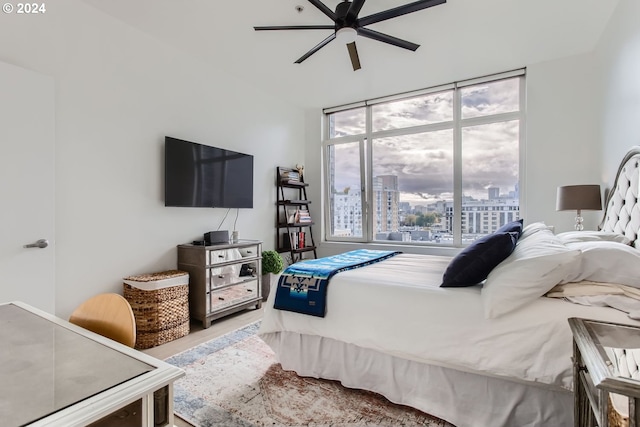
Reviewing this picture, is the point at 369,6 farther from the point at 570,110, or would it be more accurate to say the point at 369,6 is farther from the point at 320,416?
the point at 320,416

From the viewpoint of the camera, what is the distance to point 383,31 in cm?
306

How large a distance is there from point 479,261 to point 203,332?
2556 millimetres

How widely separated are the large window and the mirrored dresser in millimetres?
3307

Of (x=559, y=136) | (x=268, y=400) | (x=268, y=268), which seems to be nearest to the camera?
(x=268, y=400)

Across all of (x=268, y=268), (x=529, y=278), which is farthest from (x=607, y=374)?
(x=268, y=268)

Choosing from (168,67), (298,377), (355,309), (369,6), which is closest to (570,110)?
(369,6)

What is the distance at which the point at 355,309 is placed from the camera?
6.27 ft

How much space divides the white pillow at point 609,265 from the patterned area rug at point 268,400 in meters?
1.05

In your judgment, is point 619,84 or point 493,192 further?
point 493,192

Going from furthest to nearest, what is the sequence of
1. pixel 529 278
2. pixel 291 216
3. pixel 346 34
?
pixel 291 216 < pixel 346 34 < pixel 529 278

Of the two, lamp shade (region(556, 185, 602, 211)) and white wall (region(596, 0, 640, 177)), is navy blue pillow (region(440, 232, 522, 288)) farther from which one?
lamp shade (region(556, 185, 602, 211))

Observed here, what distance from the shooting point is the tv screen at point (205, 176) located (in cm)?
321

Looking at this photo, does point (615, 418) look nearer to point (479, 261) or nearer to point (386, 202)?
point (479, 261)

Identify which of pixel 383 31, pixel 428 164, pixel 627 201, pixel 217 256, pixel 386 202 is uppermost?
pixel 383 31
